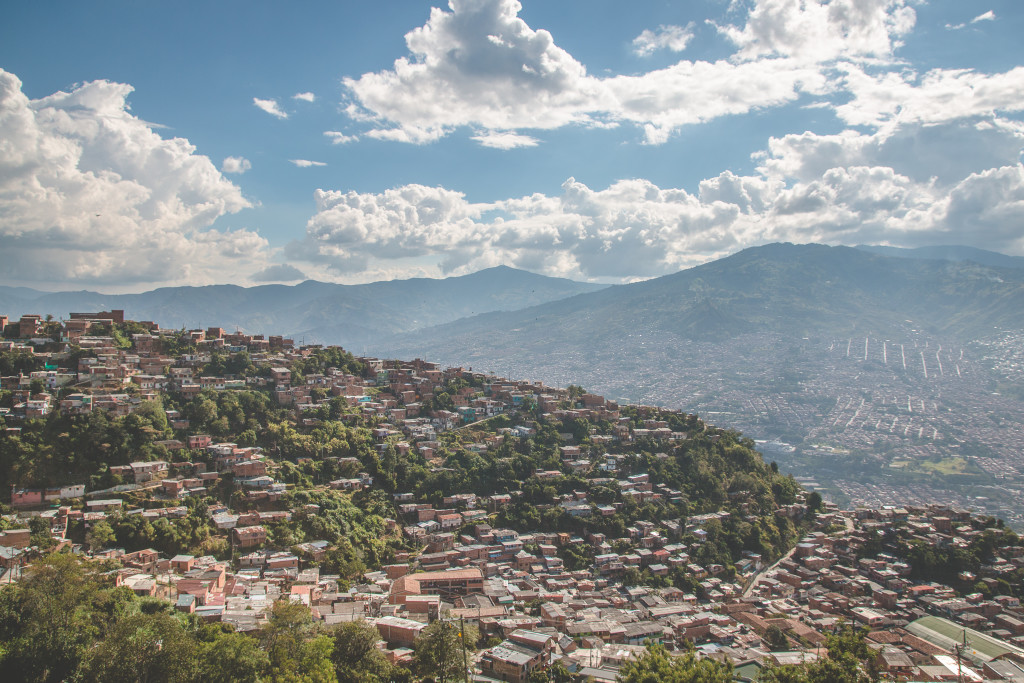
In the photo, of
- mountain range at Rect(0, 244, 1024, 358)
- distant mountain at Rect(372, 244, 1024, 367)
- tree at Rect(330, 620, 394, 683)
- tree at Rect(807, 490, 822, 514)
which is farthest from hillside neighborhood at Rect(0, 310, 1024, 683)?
distant mountain at Rect(372, 244, 1024, 367)

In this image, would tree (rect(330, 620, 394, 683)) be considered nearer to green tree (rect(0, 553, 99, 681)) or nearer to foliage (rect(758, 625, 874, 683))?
green tree (rect(0, 553, 99, 681))

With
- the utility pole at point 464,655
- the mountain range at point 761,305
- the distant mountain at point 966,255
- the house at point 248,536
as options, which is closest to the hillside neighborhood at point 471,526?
the house at point 248,536

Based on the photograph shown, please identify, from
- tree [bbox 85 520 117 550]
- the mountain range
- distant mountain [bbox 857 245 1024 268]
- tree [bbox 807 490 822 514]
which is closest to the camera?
tree [bbox 85 520 117 550]

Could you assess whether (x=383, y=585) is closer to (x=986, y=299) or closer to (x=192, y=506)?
(x=192, y=506)

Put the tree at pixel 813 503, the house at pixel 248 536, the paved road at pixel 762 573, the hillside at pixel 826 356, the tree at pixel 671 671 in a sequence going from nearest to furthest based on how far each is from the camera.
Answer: the tree at pixel 671 671 < the house at pixel 248 536 < the paved road at pixel 762 573 < the tree at pixel 813 503 < the hillside at pixel 826 356

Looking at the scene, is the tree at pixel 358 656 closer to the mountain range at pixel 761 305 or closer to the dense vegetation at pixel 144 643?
the dense vegetation at pixel 144 643

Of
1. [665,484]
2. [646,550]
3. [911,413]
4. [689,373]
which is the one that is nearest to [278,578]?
[646,550]
